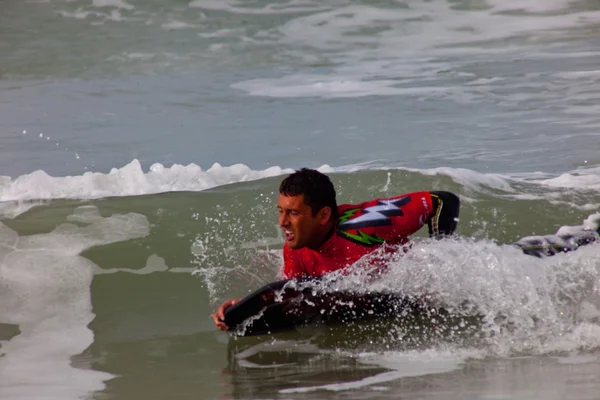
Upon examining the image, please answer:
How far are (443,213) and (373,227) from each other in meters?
0.38

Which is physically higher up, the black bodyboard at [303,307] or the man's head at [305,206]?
the man's head at [305,206]

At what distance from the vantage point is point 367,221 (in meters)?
3.98

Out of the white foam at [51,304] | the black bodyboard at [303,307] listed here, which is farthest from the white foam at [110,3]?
the black bodyboard at [303,307]

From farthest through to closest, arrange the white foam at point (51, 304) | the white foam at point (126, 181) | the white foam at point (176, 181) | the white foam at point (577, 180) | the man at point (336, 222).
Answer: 1. the white foam at point (577, 180)
2. the white foam at point (126, 181)
3. the white foam at point (176, 181)
4. the man at point (336, 222)
5. the white foam at point (51, 304)

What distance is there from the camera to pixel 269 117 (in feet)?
30.7

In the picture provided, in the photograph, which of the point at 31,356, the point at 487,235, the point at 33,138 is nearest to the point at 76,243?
the point at 31,356

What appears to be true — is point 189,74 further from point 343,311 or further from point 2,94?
point 343,311

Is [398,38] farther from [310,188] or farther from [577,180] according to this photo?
[310,188]

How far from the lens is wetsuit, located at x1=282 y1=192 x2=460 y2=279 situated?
3.98m

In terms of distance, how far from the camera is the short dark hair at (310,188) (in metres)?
3.84

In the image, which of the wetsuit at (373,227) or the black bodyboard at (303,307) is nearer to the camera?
the black bodyboard at (303,307)

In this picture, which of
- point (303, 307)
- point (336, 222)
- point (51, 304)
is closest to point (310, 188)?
point (336, 222)

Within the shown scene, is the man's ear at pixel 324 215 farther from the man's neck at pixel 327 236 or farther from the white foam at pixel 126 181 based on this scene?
the white foam at pixel 126 181

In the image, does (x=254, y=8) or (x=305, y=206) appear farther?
→ (x=254, y=8)
